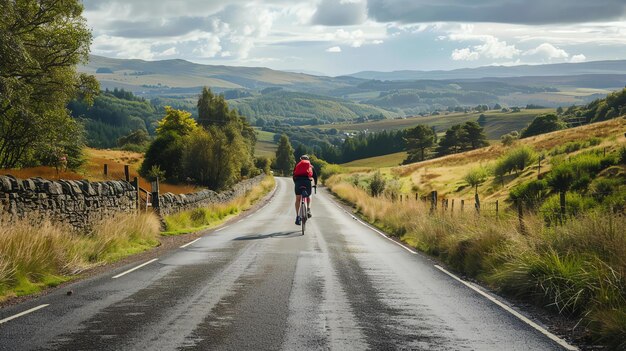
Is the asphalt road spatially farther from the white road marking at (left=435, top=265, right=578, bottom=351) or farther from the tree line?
the tree line

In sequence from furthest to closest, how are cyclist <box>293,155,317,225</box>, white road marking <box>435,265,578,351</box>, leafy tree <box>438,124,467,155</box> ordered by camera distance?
leafy tree <box>438,124,467,155</box> → cyclist <box>293,155,317,225</box> → white road marking <box>435,265,578,351</box>

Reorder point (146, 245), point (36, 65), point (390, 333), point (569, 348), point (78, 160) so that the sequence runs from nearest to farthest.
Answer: point (569, 348) → point (390, 333) → point (146, 245) → point (36, 65) → point (78, 160)

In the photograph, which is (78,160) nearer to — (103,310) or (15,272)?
(15,272)

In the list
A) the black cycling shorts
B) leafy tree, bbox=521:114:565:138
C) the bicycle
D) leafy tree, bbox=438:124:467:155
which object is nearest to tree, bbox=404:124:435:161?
leafy tree, bbox=438:124:467:155

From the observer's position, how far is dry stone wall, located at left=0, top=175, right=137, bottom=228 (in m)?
→ 13.7

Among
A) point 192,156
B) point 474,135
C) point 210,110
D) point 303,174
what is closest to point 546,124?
point 474,135

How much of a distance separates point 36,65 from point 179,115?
45217 millimetres

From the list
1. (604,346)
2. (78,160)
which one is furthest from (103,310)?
(78,160)

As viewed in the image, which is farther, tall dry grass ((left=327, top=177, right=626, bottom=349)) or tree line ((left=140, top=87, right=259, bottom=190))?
tree line ((left=140, top=87, right=259, bottom=190))

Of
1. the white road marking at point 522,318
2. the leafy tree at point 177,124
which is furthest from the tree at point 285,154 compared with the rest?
the white road marking at point 522,318

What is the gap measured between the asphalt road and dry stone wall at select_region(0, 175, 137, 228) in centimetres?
314

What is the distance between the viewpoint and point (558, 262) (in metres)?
9.79

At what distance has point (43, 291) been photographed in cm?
1028

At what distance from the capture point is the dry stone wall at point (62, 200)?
13.7 meters
